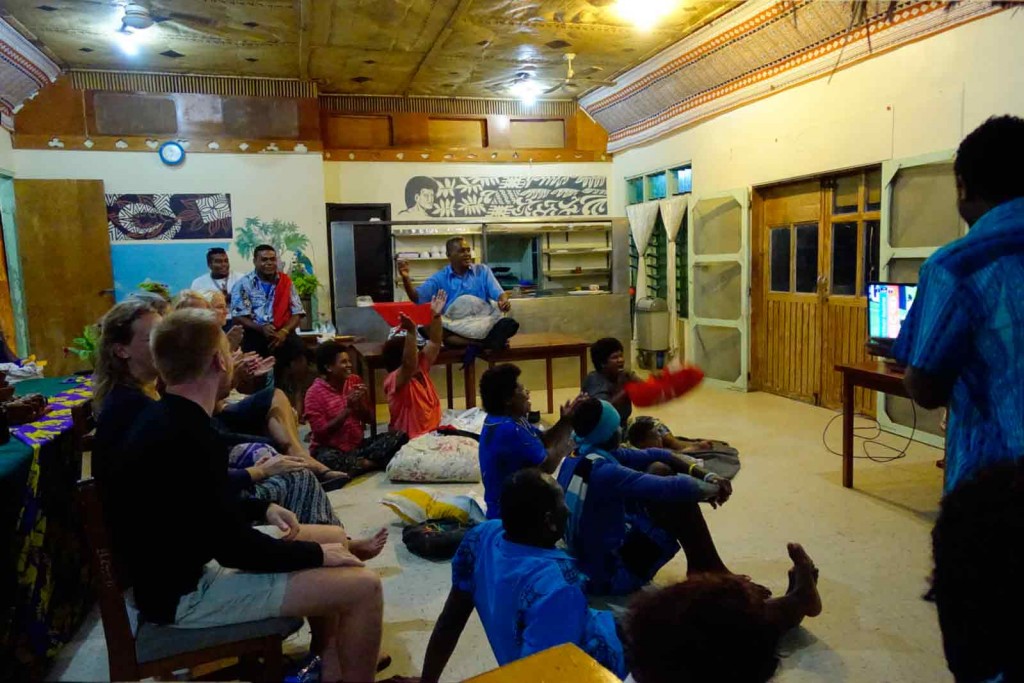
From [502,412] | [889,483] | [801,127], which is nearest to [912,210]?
[801,127]

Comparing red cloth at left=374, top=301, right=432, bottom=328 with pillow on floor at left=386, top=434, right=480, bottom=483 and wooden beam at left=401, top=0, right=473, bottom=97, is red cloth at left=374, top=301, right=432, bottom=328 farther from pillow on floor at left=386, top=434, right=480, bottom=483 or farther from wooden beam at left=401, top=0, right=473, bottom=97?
wooden beam at left=401, top=0, right=473, bottom=97

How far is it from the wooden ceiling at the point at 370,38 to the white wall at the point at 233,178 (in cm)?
96

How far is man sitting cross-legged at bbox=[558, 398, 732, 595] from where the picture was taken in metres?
2.31

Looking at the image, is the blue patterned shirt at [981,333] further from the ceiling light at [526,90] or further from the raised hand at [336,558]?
the ceiling light at [526,90]

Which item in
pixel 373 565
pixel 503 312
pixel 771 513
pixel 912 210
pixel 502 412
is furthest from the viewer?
pixel 503 312

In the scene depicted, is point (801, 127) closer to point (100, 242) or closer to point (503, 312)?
point (503, 312)

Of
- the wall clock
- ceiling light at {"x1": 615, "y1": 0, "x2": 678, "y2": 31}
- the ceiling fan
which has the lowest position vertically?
the wall clock

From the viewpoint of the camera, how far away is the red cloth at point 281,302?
18.1ft

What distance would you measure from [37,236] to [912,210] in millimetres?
7939

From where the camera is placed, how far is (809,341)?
6020 mm

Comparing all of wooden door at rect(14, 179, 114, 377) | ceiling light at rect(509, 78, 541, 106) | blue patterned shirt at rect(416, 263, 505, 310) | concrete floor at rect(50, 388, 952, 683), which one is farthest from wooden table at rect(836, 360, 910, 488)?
wooden door at rect(14, 179, 114, 377)

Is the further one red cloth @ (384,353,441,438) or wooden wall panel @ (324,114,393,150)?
wooden wall panel @ (324,114,393,150)

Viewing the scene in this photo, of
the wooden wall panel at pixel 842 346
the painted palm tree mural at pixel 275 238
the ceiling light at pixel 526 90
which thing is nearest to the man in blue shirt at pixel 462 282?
the painted palm tree mural at pixel 275 238

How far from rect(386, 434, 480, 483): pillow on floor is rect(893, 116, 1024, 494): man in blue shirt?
2.90 m
